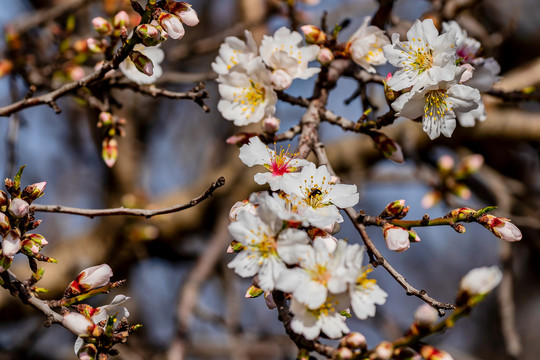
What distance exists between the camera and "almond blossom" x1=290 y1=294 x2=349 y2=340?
3.05 ft

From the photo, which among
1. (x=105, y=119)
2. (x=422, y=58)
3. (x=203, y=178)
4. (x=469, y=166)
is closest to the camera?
(x=422, y=58)

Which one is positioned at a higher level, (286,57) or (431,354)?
(286,57)

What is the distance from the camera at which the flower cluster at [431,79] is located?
3.73 feet

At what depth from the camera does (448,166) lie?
8.56 ft

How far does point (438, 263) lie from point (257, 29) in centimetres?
532

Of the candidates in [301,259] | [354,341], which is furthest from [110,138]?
[354,341]

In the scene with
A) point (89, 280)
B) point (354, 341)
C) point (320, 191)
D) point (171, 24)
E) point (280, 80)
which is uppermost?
point (171, 24)

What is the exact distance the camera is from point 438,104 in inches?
47.2

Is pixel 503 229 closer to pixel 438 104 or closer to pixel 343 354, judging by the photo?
pixel 438 104

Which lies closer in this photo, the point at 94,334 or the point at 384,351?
the point at 384,351

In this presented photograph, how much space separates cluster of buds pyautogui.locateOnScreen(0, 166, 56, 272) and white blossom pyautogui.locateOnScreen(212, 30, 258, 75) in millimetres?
613

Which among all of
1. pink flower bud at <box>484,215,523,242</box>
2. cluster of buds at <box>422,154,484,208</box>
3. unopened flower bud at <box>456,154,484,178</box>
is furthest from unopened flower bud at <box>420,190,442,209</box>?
pink flower bud at <box>484,215,523,242</box>

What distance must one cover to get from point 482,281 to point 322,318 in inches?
12.1

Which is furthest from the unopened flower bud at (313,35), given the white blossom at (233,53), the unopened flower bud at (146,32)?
the unopened flower bud at (146,32)
